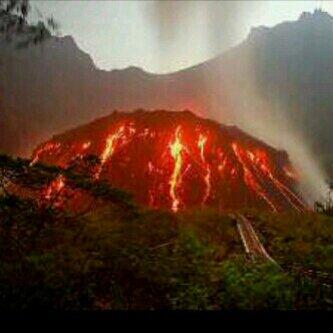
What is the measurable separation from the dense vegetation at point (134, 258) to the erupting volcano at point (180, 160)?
0.55m

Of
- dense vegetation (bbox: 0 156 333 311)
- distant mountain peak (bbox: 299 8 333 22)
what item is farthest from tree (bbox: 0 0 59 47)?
distant mountain peak (bbox: 299 8 333 22)

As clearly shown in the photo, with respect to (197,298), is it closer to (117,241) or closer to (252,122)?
(117,241)

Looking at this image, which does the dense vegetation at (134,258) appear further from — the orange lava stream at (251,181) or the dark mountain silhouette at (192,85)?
the dark mountain silhouette at (192,85)

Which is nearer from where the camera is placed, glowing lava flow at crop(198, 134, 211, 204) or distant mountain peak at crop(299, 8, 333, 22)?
distant mountain peak at crop(299, 8, 333, 22)

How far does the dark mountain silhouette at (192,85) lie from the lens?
8320mm

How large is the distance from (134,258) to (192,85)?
3869 mm

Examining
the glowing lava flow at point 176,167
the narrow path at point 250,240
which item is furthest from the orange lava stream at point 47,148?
the narrow path at point 250,240

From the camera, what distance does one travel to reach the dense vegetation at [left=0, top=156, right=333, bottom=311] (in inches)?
231

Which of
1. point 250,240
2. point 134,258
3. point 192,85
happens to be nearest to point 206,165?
point 192,85

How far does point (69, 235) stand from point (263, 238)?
281cm

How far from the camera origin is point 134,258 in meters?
6.64

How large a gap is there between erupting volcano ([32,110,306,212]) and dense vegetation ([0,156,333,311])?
0.55 metres

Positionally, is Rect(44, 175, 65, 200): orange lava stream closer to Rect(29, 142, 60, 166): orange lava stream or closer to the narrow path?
Rect(29, 142, 60, 166): orange lava stream

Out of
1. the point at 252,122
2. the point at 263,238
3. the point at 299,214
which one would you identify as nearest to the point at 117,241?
the point at 263,238
